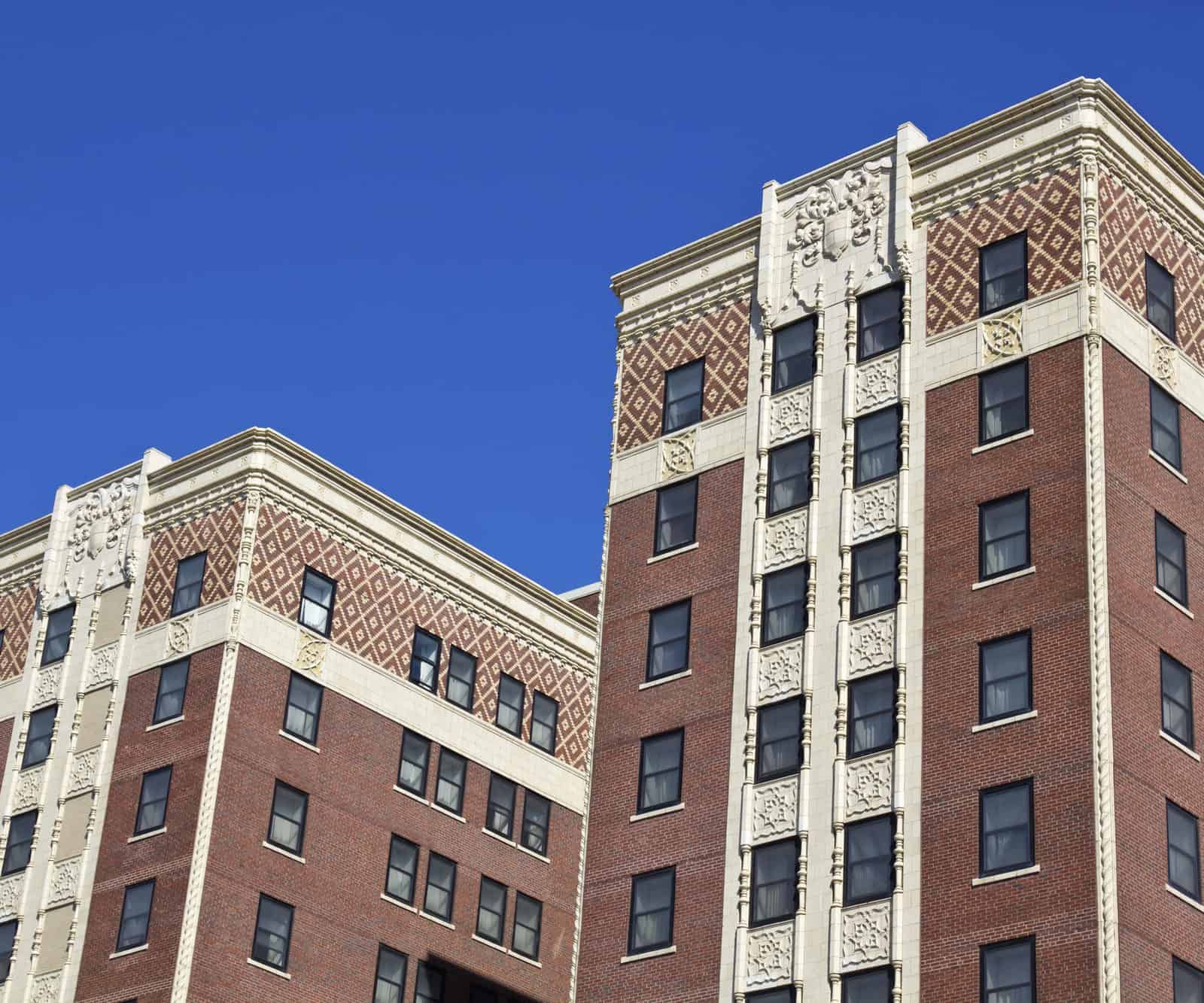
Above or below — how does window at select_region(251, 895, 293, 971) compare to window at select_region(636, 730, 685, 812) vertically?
below

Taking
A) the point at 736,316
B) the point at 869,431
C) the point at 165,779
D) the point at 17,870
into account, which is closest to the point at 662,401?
the point at 736,316

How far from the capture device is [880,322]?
2253 inches

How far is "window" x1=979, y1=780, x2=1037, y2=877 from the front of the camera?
4778cm

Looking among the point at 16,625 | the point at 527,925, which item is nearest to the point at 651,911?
the point at 527,925

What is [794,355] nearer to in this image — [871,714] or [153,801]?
[871,714]

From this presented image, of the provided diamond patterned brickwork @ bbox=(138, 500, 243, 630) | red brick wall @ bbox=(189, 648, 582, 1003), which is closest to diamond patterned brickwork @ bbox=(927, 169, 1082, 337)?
red brick wall @ bbox=(189, 648, 582, 1003)

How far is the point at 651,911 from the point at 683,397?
48.0ft

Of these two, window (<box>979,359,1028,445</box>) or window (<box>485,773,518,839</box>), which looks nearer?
window (<box>979,359,1028,445</box>)

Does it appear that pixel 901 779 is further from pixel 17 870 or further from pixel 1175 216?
pixel 17 870

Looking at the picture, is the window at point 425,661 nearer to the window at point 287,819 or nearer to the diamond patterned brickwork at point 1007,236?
the window at point 287,819

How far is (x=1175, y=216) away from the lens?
2243 inches

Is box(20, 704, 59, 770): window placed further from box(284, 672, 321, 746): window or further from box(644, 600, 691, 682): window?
box(644, 600, 691, 682): window

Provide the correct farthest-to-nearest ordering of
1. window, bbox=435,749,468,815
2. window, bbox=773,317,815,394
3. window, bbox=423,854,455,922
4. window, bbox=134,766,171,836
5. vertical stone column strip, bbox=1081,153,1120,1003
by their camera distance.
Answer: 1. window, bbox=435,749,468,815
2. window, bbox=423,854,455,922
3. window, bbox=134,766,171,836
4. window, bbox=773,317,815,394
5. vertical stone column strip, bbox=1081,153,1120,1003

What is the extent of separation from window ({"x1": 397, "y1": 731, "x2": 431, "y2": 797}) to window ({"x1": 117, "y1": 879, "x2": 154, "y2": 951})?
9488 mm
